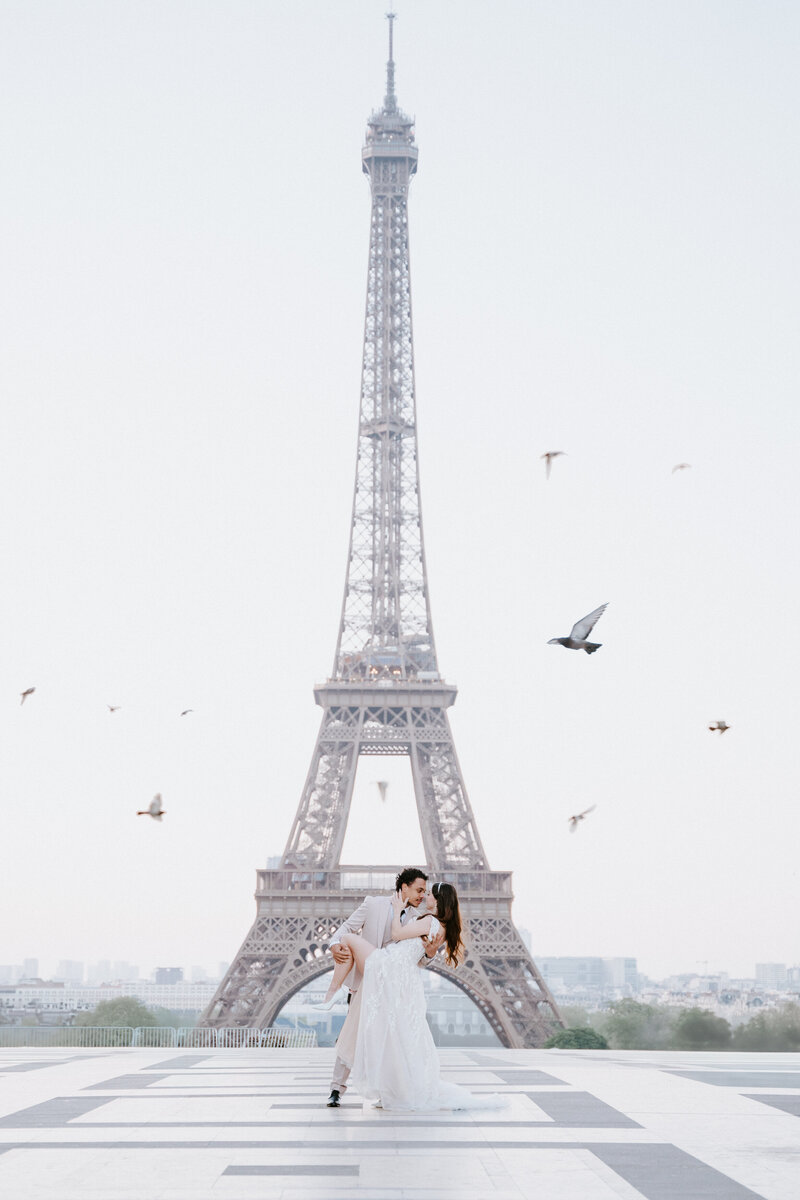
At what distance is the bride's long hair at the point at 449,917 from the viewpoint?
938 centimetres

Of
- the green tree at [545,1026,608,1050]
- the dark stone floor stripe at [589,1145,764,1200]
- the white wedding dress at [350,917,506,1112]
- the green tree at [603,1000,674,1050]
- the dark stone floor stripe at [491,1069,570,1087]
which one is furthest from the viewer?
the green tree at [603,1000,674,1050]

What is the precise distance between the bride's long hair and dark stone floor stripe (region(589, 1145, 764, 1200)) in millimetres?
2092

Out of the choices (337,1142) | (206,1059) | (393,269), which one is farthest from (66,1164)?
(393,269)

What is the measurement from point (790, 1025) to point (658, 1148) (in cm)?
6096

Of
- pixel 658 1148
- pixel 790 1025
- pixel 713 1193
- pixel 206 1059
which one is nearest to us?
pixel 713 1193

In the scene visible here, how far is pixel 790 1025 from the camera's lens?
63.3 meters

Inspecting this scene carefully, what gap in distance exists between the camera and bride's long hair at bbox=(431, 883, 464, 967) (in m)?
9.38

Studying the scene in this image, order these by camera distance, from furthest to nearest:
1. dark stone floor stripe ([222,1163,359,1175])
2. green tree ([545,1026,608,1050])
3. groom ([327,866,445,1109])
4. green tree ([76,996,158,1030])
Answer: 1. green tree ([76,996,158,1030])
2. green tree ([545,1026,608,1050])
3. groom ([327,866,445,1109])
4. dark stone floor stripe ([222,1163,359,1175])

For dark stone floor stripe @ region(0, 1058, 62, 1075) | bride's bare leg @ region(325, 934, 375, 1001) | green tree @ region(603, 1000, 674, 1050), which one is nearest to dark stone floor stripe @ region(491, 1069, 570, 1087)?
bride's bare leg @ region(325, 934, 375, 1001)

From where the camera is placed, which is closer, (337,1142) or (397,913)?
(337,1142)

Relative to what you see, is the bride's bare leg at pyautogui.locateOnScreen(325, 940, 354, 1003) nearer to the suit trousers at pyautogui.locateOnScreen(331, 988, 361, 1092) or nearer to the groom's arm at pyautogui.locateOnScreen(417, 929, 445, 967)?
the suit trousers at pyautogui.locateOnScreen(331, 988, 361, 1092)

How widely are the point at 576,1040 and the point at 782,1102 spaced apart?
31860 millimetres

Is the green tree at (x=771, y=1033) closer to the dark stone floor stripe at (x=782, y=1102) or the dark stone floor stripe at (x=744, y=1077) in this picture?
the dark stone floor stripe at (x=744, y=1077)

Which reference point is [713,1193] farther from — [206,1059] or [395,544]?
[395,544]
